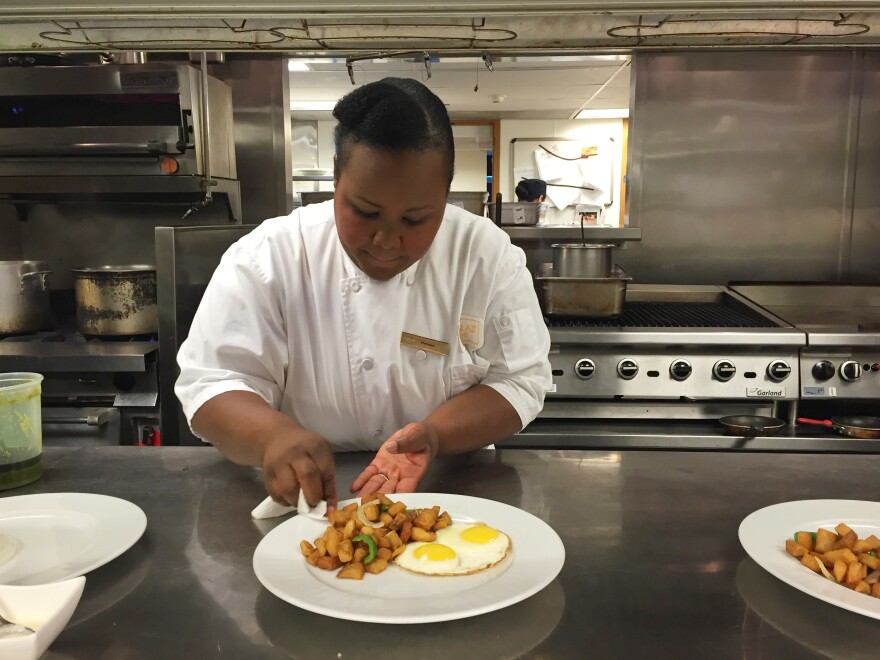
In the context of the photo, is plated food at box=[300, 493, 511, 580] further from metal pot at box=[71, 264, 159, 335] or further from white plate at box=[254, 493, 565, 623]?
metal pot at box=[71, 264, 159, 335]

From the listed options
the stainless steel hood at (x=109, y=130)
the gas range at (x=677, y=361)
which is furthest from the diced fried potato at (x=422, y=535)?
the stainless steel hood at (x=109, y=130)

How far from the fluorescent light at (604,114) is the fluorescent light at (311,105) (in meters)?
2.99

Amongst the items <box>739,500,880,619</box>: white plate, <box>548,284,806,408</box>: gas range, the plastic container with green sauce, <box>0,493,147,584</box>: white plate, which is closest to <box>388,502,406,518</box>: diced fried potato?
<box>0,493,147,584</box>: white plate

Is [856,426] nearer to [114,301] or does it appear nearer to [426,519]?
[426,519]

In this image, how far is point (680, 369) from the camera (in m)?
2.71

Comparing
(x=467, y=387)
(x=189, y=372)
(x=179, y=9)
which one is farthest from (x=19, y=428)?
(x=467, y=387)

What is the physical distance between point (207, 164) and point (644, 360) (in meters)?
2.00

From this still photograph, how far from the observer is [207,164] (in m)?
3.15

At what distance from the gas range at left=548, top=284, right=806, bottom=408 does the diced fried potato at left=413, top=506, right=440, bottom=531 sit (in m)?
1.67

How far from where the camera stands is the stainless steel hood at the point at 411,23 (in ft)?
3.43

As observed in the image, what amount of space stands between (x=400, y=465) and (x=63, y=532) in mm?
556

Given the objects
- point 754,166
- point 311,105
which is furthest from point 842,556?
point 311,105

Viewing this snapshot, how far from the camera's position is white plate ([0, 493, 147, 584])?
982mm

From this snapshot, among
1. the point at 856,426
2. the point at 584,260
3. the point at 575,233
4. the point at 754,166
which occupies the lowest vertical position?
the point at 856,426
